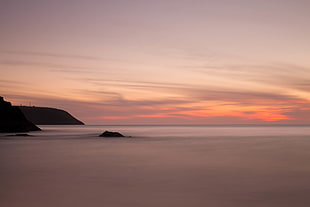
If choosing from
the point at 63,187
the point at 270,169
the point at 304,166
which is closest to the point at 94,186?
the point at 63,187

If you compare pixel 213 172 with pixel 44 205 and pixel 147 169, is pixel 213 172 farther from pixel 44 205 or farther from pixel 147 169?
pixel 44 205

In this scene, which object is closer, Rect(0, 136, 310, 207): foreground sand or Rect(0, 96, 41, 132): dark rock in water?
Rect(0, 136, 310, 207): foreground sand

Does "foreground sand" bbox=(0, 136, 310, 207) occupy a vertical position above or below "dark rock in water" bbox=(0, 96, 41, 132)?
below

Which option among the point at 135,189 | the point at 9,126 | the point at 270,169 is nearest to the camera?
the point at 135,189

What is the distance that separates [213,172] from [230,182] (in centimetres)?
480

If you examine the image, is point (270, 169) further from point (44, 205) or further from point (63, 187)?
point (44, 205)

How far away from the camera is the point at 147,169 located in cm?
2622

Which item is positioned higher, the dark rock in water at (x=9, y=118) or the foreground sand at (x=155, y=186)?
the dark rock in water at (x=9, y=118)

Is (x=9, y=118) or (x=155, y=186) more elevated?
(x=9, y=118)

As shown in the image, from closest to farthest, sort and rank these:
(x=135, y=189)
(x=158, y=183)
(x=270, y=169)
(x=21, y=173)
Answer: (x=135, y=189)
(x=158, y=183)
(x=21, y=173)
(x=270, y=169)

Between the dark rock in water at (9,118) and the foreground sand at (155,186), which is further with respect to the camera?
the dark rock in water at (9,118)

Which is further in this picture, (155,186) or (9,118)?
(9,118)

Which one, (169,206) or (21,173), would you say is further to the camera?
(21,173)

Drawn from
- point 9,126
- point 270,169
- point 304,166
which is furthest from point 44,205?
point 9,126
